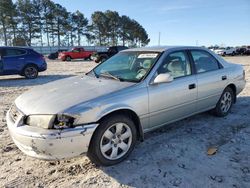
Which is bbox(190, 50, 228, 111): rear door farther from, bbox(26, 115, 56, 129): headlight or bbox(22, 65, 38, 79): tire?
bbox(22, 65, 38, 79): tire

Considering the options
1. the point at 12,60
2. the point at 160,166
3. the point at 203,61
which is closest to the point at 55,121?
the point at 160,166

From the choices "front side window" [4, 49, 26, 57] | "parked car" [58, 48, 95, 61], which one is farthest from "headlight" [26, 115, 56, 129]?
"parked car" [58, 48, 95, 61]

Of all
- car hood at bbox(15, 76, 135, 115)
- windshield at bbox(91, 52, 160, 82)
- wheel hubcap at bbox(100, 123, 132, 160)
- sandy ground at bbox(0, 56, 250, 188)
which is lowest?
sandy ground at bbox(0, 56, 250, 188)

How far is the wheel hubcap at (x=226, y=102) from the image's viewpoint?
19.2 feet

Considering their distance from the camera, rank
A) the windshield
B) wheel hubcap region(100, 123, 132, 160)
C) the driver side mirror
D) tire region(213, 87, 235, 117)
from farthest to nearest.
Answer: tire region(213, 87, 235, 117), the windshield, the driver side mirror, wheel hubcap region(100, 123, 132, 160)

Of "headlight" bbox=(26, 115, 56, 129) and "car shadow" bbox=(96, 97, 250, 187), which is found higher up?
"headlight" bbox=(26, 115, 56, 129)

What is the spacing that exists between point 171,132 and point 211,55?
1810 mm

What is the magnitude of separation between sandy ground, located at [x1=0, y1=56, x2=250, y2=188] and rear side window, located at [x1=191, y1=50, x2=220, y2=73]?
45.1 inches

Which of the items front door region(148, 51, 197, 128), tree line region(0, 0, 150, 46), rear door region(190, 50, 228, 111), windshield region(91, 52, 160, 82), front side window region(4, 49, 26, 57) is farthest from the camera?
tree line region(0, 0, 150, 46)

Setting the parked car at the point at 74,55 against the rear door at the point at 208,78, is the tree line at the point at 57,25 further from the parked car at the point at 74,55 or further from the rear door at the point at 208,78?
the rear door at the point at 208,78

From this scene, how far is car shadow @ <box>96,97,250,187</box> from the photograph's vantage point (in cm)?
348

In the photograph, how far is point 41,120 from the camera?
3379 mm

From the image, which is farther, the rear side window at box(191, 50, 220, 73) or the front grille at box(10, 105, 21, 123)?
the rear side window at box(191, 50, 220, 73)

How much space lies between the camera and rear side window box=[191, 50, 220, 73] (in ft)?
17.0
